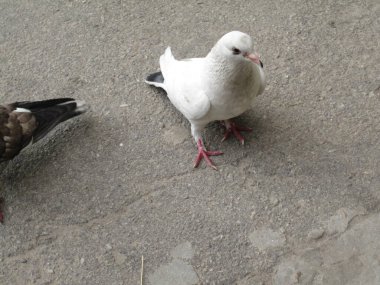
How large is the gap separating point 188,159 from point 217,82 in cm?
80

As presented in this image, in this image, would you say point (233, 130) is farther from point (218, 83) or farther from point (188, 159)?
point (218, 83)

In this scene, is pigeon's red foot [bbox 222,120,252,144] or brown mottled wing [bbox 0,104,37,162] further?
pigeon's red foot [bbox 222,120,252,144]

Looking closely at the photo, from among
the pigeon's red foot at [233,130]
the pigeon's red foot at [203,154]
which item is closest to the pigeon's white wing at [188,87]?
the pigeon's red foot at [203,154]

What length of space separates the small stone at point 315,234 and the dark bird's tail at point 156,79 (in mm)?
1555

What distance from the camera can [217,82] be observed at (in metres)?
3.12

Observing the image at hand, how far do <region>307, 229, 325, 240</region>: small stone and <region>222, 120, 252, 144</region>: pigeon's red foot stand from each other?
85 centimetres

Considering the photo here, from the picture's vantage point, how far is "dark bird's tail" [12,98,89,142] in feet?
11.6

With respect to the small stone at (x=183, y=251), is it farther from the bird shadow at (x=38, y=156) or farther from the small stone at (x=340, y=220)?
the bird shadow at (x=38, y=156)

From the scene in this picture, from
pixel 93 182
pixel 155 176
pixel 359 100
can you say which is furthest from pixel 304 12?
pixel 93 182

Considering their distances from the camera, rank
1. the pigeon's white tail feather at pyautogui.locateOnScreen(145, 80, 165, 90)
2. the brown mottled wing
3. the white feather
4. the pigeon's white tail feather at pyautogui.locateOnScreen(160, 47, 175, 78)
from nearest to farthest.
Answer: the white feather
the brown mottled wing
the pigeon's white tail feather at pyautogui.locateOnScreen(160, 47, 175, 78)
the pigeon's white tail feather at pyautogui.locateOnScreen(145, 80, 165, 90)

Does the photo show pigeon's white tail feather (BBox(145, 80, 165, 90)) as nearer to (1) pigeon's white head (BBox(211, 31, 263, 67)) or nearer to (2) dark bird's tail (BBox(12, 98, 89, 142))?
(2) dark bird's tail (BBox(12, 98, 89, 142))

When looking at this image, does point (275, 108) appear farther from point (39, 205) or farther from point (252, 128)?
point (39, 205)

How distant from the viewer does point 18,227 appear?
345 centimetres

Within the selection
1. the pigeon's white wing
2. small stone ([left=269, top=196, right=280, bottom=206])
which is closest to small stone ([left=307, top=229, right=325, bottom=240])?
small stone ([left=269, top=196, right=280, bottom=206])
